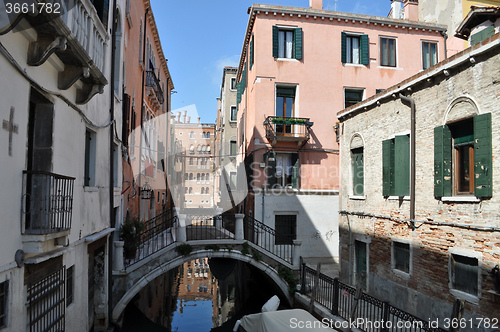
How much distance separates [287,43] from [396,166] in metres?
10.2

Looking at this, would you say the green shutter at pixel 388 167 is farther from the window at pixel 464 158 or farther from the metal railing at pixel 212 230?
the metal railing at pixel 212 230

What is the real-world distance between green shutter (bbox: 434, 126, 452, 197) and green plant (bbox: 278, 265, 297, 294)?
18.7 feet

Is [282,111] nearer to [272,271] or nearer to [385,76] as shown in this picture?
[385,76]

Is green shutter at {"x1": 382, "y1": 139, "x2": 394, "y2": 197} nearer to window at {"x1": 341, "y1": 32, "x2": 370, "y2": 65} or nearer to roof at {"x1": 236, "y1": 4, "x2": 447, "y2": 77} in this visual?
window at {"x1": 341, "y1": 32, "x2": 370, "y2": 65}

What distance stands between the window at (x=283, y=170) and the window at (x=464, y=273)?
32.0ft

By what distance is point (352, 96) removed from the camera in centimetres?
1928

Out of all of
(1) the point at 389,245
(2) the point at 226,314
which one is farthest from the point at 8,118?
(2) the point at 226,314

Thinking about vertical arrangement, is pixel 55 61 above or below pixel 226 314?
above

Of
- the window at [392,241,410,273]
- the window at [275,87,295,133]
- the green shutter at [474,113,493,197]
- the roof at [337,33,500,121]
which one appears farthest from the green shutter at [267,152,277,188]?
the green shutter at [474,113,493,197]

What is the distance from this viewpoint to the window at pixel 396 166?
10242 millimetres

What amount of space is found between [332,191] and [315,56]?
6437 millimetres

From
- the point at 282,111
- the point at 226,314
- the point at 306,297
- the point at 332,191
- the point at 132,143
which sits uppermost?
the point at 282,111

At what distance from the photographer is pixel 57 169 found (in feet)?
20.6

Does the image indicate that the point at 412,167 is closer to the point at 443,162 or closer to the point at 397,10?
the point at 443,162
